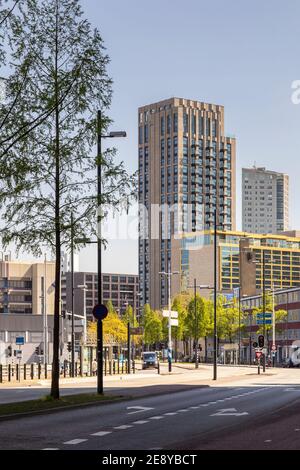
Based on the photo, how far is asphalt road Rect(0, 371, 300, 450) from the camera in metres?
17.8

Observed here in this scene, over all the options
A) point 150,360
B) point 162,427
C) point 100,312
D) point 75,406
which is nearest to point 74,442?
point 162,427

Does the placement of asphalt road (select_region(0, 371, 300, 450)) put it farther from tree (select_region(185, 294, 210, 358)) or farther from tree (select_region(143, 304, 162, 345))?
tree (select_region(143, 304, 162, 345))

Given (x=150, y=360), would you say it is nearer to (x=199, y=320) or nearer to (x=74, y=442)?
(x=199, y=320)

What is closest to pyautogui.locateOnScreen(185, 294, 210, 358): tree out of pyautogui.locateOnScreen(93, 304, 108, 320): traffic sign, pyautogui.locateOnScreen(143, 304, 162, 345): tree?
pyautogui.locateOnScreen(143, 304, 162, 345): tree

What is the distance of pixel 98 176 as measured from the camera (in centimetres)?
3397

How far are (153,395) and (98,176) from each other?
10435 mm

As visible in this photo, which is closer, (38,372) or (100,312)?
(100,312)

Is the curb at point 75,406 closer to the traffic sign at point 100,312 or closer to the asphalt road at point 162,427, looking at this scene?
the asphalt road at point 162,427

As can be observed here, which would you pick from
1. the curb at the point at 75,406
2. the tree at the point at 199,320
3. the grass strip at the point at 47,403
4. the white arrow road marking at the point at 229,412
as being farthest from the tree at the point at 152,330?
the white arrow road marking at the point at 229,412

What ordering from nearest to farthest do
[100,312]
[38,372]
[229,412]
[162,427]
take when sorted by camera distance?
[162,427], [229,412], [100,312], [38,372]

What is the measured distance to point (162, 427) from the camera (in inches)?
862

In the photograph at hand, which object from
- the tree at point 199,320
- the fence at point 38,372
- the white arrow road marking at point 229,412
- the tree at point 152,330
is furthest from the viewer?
the tree at point 152,330

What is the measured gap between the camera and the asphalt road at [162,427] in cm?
1778

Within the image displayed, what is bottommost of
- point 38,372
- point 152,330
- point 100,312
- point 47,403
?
point 152,330
